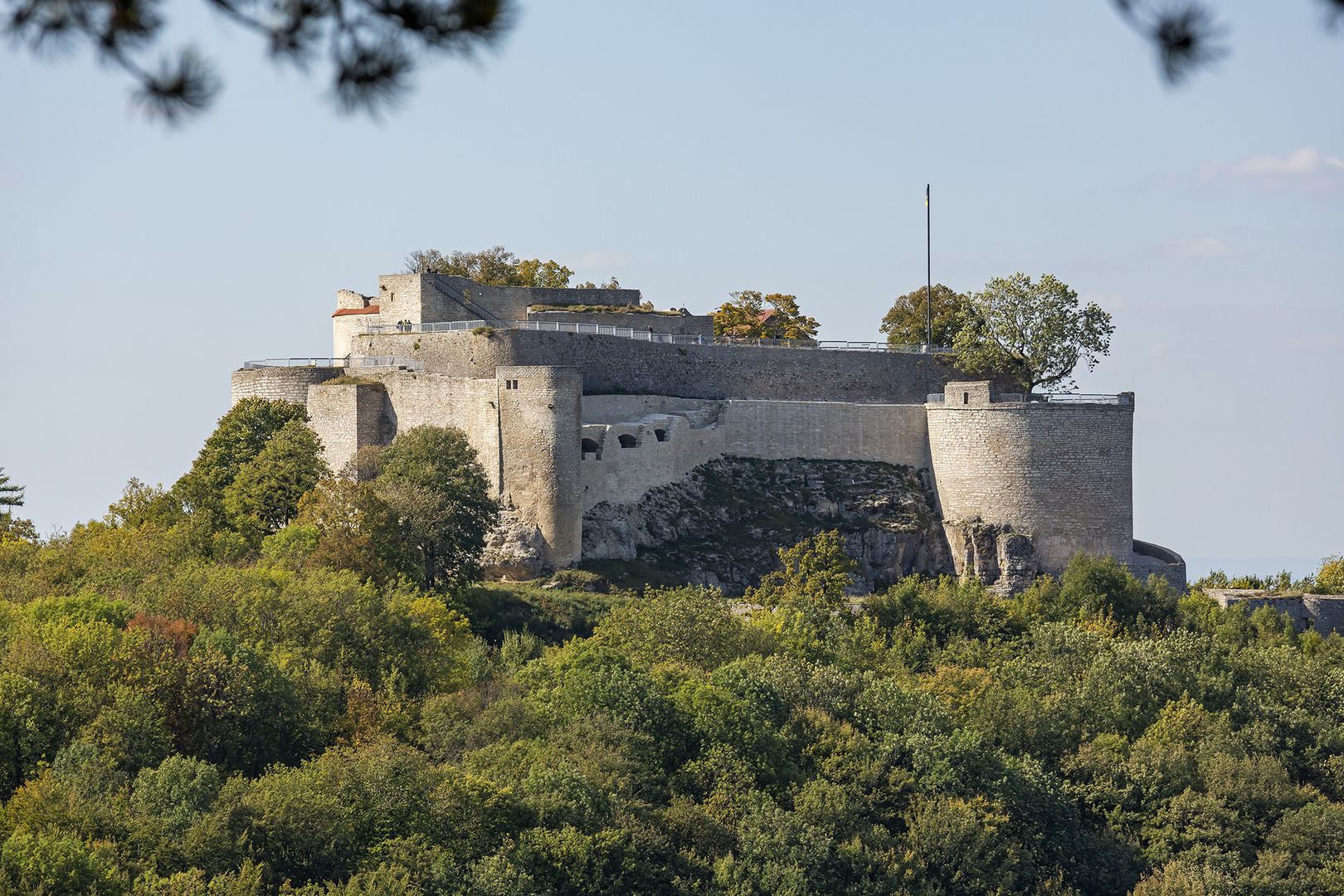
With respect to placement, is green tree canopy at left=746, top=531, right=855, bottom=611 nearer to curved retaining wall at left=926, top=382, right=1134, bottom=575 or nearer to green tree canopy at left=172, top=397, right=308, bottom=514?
curved retaining wall at left=926, top=382, right=1134, bottom=575

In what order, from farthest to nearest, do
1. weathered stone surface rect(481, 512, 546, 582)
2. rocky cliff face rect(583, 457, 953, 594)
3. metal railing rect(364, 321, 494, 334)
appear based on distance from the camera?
metal railing rect(364, 321, 494, 334) < rocky cliff face rect(583, 457, 953, 594) < weathered stone surface rect(481, 512, 546, 582)

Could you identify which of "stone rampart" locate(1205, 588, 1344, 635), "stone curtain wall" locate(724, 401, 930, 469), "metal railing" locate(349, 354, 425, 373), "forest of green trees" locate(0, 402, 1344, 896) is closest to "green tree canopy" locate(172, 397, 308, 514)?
"forest of green trees" locate(0, 402, 1344, 896)

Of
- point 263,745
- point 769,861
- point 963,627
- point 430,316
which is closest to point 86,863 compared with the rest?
point 263,745

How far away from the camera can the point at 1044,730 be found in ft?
136

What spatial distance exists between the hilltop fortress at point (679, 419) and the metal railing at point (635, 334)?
6.6 inches

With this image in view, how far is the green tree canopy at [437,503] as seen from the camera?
46.2 metres

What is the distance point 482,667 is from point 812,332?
31.4 metres

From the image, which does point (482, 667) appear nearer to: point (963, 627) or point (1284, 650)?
point (963, 627)

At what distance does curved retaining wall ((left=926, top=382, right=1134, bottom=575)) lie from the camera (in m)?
54.0

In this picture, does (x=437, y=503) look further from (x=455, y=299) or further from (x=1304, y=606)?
(x=1304, y=606)

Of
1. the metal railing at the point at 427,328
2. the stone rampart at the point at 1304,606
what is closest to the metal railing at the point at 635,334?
the metal railing at the point at 427,328

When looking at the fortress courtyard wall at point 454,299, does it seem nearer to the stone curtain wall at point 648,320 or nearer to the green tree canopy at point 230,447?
the stone curtain wall at point 648,320

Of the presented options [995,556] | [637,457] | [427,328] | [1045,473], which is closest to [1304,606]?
[1045,473]

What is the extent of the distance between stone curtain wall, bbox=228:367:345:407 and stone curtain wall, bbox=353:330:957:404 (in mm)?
2204
